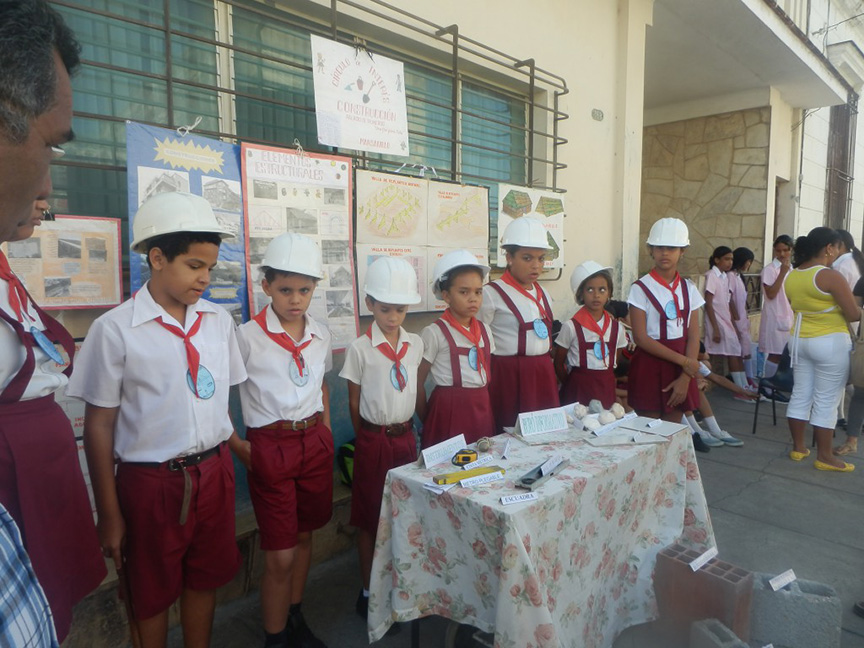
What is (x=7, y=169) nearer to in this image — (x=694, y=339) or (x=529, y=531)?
(x=529, y=531)

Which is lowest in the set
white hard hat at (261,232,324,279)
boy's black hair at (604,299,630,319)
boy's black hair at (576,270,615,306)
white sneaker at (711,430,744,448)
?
white sneaker at (711,430,744,448)

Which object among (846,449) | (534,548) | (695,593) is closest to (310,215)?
(534,548)

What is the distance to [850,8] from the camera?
1082 cm

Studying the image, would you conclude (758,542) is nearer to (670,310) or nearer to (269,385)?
(670,310)

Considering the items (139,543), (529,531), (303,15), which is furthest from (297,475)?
(303,15)

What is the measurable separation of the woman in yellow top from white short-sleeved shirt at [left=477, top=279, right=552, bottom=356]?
263 cm

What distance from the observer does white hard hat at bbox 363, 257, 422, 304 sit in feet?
8.44

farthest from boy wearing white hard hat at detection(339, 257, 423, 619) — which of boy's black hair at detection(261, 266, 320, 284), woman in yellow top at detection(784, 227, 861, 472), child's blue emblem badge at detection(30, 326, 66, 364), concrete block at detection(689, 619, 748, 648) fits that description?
woman in yellow top at detection(784, 227, 861, 472)

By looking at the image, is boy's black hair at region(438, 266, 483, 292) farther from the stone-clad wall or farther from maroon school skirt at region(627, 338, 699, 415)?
the stone-clad wall

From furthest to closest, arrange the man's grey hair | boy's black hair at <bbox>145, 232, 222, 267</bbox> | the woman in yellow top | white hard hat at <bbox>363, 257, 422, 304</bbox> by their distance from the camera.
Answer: the woman in yellow top
white hard hat at <bbox>363, 257, 422, 304</bbox>
boy's black hair at <bbox>145, 232, 222, 267</bbox>
the man's grey hair

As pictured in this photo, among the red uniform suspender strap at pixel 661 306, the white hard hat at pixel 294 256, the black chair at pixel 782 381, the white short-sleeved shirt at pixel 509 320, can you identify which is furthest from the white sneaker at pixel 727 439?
the white hard hat at pixel 294 256

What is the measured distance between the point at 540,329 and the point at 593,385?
0.64m

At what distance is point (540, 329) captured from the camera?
3.21 m

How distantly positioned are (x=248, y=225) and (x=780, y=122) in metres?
9.94
